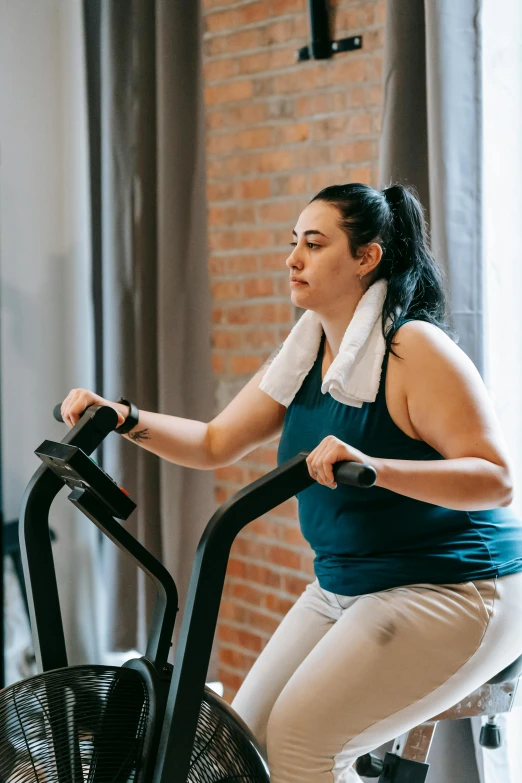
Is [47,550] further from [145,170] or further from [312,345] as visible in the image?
[145,170]

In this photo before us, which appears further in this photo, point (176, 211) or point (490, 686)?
point (176, 211)

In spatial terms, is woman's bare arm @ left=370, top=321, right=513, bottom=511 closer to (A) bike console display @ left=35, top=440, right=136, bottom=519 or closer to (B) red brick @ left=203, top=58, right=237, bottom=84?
(A) bike console display @ left=35, top=440, right=136, bottom=519

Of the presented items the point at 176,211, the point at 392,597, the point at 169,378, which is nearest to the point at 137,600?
the point at 169,378

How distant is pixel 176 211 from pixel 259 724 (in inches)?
53.7

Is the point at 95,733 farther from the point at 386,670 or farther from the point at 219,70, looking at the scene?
the point at 219,70

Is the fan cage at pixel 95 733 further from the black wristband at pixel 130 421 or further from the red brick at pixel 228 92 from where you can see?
the red brick at pixel 228 92

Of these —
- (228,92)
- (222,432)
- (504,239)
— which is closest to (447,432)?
(222,432)

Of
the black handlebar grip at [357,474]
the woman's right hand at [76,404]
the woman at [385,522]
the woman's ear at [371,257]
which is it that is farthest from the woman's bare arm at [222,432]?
the black handlebar grip at [357,474]

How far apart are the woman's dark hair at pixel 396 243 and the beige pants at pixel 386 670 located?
0.43m

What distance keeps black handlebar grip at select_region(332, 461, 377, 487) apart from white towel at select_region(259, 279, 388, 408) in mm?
300

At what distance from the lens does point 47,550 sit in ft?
4.21

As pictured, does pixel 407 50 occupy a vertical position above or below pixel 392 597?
above

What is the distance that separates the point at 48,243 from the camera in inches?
95.0

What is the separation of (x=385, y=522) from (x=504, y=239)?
2.31 feet
